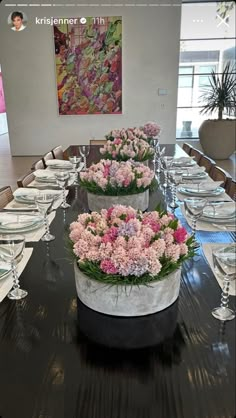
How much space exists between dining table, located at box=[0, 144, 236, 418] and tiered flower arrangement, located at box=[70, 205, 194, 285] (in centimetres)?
14

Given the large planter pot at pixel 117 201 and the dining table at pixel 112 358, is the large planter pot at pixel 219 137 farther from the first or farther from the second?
the dining table at pixel 112 358

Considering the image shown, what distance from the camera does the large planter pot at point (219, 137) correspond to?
21.1 feet

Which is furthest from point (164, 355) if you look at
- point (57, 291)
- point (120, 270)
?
point (57, 291)

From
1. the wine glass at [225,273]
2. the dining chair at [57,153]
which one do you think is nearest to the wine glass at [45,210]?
the wine glass at [225,273]

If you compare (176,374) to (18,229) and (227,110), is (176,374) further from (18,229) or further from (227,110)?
(227,110)

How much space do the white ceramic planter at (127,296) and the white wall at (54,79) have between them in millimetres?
6179

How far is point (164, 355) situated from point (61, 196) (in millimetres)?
1366

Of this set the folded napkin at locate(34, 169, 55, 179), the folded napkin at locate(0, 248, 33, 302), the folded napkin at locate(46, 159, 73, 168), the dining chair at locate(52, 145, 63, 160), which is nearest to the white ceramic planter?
the folded napkin at locate(0, 248, 33, 302)

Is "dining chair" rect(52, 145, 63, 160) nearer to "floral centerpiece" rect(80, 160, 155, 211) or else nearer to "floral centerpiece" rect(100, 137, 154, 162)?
"floral centerpiece" rect(100, 137, 154, 162)

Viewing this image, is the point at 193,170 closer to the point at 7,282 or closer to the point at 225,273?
the point at 225,273

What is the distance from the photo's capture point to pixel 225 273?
1.08 meters

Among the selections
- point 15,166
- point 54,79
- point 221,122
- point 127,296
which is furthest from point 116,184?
point 54,79

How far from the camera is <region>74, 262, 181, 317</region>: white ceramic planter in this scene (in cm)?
95

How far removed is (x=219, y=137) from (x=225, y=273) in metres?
5.78
